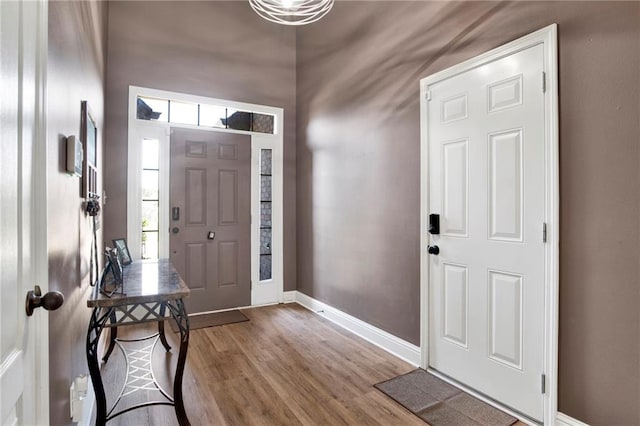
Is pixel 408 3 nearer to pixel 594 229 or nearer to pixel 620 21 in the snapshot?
pixel 620 21

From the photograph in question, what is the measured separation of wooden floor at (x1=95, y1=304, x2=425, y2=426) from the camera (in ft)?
6.89

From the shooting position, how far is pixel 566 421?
1841 mm

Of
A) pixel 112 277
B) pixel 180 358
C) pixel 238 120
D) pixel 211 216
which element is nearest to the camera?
pixel 180 358

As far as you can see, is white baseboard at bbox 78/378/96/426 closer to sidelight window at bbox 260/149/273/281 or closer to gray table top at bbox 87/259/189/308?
gray table top at bbox 87/259/189/308

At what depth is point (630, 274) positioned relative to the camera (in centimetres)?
163

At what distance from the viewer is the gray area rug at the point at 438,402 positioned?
2055 millimetres

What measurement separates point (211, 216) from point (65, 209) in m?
2.57

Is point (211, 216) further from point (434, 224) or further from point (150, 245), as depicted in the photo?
point (434, 224)

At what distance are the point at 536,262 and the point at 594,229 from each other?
1.12 ft

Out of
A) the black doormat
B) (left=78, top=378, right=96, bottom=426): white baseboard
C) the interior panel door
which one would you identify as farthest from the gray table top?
the interior panel door

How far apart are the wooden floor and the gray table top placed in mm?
786

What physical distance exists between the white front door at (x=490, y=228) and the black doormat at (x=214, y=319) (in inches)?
85.5

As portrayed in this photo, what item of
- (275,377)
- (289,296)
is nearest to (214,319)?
(289,296)

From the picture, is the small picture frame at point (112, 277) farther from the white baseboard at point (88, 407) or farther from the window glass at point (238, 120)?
the window glass at point (238, 120)
